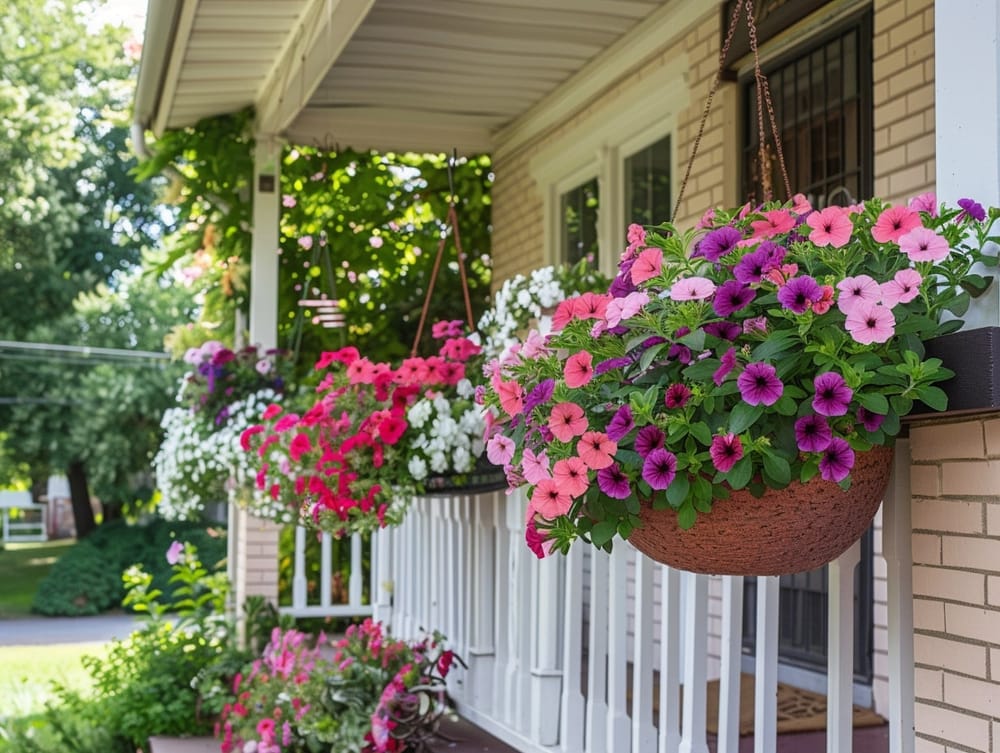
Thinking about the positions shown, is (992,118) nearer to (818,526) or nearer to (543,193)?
(818,526)

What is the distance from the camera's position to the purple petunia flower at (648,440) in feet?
5.60

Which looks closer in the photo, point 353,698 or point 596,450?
point 596,450

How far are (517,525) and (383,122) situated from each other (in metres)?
3.88

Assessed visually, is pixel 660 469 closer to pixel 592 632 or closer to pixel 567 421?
pixel 567 421

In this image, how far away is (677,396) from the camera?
1701mm

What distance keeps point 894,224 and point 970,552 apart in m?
0.51

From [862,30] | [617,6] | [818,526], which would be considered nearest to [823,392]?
[818,526]

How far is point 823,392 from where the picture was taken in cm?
163

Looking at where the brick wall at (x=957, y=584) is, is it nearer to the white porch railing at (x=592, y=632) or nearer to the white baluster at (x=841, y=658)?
the white porch railing at (x=592, y=632)

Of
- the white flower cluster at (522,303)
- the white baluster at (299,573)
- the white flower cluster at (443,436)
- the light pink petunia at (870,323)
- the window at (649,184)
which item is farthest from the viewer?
the white baluster at (299,573)

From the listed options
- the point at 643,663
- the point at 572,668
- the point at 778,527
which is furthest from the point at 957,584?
the point at 572,668

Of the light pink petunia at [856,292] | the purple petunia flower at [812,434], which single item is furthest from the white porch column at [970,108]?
the purple petunia flower at [812,434]

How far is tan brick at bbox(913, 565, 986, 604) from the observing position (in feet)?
5.81

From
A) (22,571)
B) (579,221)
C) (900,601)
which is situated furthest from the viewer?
(22,571)
